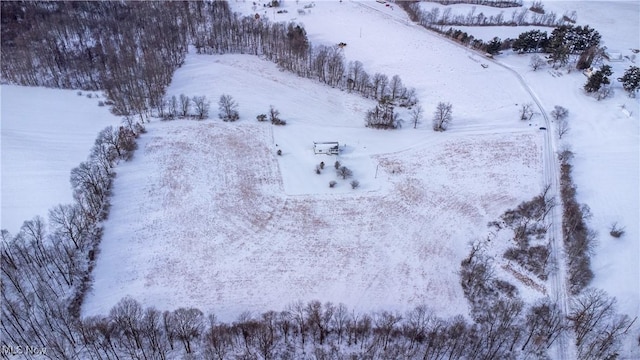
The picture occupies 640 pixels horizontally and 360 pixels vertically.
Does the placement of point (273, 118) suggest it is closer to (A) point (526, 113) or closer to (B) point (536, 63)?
(A) point (526, 113)

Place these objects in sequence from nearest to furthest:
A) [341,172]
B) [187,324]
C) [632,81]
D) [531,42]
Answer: [187,324] < [341,172] < [632,81] < [531,42]

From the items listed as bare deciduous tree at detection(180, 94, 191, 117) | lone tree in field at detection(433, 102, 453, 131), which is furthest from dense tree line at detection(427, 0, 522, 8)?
bare deciduous tree at detection(180, 94, 191, 117)

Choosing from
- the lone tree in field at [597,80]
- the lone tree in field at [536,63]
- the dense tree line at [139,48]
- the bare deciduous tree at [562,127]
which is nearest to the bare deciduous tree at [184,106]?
the dense tree line at [139,48]

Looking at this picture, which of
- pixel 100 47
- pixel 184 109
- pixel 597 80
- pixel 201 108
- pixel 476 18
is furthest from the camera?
pixel 476 18

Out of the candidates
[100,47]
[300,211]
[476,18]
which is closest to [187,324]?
[300,211]

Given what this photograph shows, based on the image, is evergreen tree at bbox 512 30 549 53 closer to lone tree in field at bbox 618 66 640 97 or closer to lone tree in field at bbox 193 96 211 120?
lone tree in field at bbox 618 66 640 97

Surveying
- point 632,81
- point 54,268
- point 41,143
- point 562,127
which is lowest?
point 54,268
